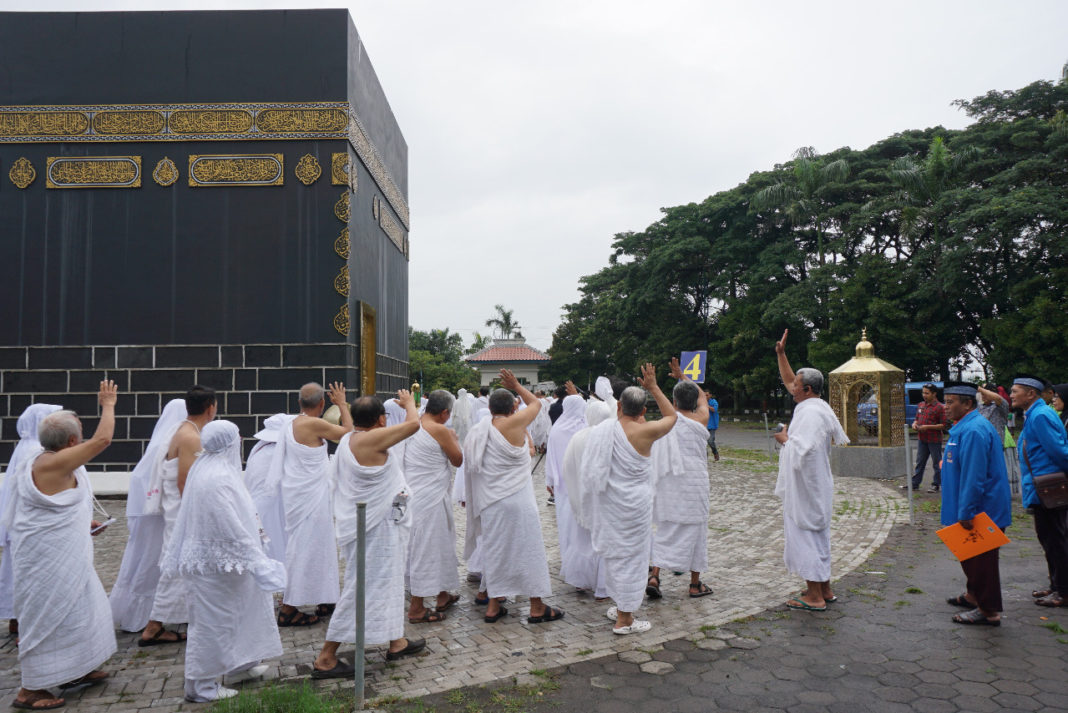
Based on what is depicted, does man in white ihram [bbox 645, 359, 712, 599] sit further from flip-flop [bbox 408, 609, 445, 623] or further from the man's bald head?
the man's bald head

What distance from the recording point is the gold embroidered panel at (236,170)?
36.9ft

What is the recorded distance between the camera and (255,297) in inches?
438

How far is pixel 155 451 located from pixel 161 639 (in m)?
1.36

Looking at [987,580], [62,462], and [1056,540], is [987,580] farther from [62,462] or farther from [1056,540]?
[62,462]

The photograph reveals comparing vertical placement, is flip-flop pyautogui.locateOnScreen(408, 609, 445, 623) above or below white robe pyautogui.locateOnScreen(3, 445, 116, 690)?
below

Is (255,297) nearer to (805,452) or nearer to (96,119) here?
(96,119)

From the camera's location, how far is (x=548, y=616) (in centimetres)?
543

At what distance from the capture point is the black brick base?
35.9 ft

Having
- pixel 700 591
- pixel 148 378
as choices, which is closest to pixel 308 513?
pixel 700 591

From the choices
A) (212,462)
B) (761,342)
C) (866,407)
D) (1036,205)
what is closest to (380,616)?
(212,462)

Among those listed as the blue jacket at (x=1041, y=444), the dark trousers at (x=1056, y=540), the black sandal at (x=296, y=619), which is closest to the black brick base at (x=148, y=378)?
the black sandal at (x=296, y=619)

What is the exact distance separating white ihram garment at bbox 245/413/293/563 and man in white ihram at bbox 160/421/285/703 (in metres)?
1.72

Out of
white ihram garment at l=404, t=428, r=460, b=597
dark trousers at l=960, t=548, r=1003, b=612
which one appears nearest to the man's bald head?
white ihram garment at l=404, t=428, r=460, b=597

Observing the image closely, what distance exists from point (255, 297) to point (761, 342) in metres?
24.4
